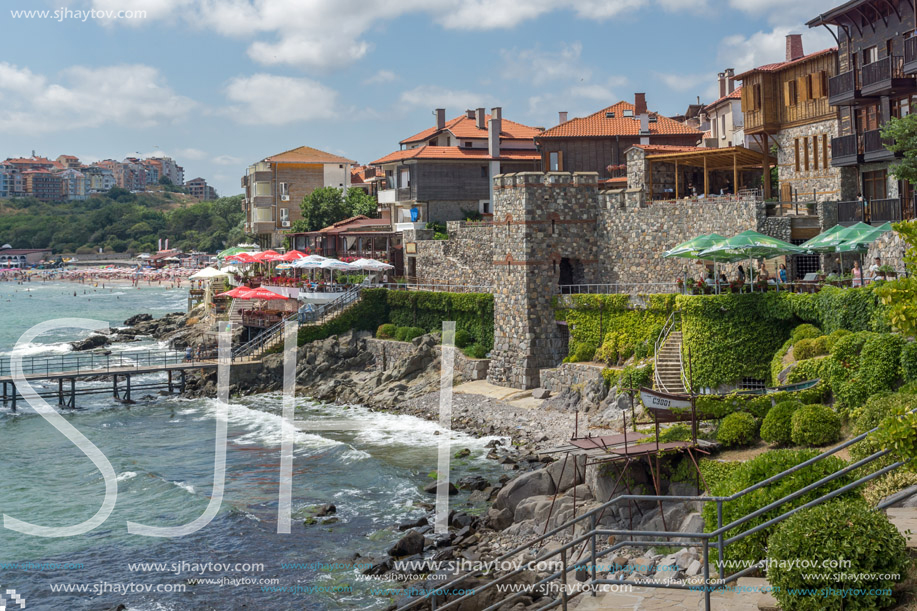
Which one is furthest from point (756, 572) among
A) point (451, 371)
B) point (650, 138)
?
point (650, 138)

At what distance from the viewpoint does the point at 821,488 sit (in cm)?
1459

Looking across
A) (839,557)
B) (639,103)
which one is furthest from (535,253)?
(839,557)

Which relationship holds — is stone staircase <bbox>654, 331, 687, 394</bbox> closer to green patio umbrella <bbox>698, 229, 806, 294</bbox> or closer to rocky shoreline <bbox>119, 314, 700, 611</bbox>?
rocky shoreline <bbox>119, 314, 700, 611</bbox>

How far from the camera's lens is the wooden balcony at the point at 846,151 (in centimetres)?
3681

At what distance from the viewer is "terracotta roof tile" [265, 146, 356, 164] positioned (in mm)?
88000

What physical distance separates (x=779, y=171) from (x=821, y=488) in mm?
32194

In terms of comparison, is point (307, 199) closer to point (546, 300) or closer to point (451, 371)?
point (451, 371)

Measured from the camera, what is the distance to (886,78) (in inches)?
1375

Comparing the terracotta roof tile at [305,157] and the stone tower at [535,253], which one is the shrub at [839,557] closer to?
the stone tower at [535,253]

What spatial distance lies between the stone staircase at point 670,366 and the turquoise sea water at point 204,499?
6844 mm

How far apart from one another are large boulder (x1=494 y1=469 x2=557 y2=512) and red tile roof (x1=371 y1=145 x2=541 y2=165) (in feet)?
125

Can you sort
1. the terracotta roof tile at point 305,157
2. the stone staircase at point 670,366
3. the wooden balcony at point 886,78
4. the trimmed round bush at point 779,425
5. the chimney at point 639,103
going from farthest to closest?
the terracotta roof tile at point 305,157, the chimney at point 639,103, the wooden balcony at point 886,78, the stone staircase at point 670,366, the trimmed round bush at point 779,425

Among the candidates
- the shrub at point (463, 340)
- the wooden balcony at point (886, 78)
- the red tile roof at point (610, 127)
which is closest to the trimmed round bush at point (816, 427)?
the wooden balcony at point (886, 78)

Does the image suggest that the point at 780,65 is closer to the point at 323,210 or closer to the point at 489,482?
the point at 489,482
